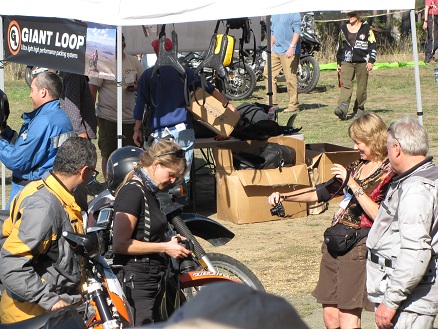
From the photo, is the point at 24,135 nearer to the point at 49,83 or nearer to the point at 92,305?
the point at 49,83

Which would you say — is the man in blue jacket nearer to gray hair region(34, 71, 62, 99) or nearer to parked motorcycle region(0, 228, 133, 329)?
gray hair region(34, 71, 62, 99)

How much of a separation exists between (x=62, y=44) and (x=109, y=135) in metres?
2.36

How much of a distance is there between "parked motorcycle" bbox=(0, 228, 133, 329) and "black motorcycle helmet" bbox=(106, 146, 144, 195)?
1.20m

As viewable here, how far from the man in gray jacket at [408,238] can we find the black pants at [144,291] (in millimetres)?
1273

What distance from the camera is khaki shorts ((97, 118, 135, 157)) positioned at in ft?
32.8

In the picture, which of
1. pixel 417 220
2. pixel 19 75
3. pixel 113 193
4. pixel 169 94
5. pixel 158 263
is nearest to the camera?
pixel 417 220

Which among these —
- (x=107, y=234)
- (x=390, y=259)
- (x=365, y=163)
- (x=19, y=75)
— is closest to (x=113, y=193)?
(x=107, y=234)

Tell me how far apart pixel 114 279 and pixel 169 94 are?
469cm

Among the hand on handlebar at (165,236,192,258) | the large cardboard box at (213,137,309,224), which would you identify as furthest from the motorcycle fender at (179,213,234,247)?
the large cardboard box at (213,137,309,224)

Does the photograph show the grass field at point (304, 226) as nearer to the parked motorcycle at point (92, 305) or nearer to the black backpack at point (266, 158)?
the black backpack at point (266, 158)

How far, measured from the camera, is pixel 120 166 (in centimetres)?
552

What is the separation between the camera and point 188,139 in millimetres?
8891

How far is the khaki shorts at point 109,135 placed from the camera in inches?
394

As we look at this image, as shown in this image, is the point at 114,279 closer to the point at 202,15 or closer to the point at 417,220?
the point at 417,220
